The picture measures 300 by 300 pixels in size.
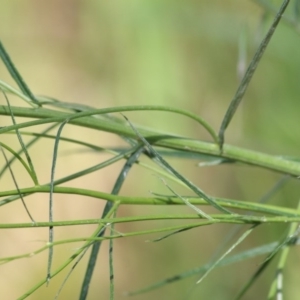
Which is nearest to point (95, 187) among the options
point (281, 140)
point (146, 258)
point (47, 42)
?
point (146, 258)

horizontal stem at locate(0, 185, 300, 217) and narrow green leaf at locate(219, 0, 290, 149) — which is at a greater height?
narrow green leaf at locate(219, 0, 290, 149)

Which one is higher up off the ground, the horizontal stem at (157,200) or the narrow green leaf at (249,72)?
the narrow green leaf at (249,72)

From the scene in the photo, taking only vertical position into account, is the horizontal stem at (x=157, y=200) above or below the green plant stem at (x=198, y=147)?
below

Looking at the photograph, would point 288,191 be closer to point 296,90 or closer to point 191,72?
point 296,90

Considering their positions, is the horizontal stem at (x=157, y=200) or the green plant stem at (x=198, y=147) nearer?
the horizontal stem at (x=157, y=200)

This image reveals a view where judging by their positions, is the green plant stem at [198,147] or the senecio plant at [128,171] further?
the green plant stem at [198,147]

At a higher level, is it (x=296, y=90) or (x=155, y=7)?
(x=155, y=7)

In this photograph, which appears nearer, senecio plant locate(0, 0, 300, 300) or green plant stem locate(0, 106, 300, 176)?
senecio plant locate(0, 0, 300, 300)

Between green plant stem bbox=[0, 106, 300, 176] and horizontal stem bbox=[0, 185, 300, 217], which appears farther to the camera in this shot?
green plant stem bbox=[0, 106, 300, 176]

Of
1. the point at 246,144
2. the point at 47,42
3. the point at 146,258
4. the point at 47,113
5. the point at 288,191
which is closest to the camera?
the point at 47,113

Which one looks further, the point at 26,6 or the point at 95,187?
the point at 26,6

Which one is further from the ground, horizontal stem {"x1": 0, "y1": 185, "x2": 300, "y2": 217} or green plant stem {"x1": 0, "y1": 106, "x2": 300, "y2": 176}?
green plant stem {"x1": 0, "y1": 106, "x2": 300, "y2": 176}
